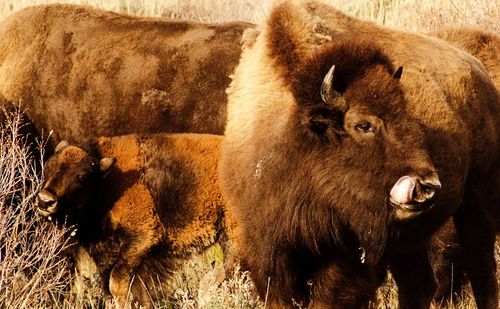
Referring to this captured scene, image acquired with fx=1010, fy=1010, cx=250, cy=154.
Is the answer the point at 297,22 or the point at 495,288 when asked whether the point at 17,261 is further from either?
the point at 495,288

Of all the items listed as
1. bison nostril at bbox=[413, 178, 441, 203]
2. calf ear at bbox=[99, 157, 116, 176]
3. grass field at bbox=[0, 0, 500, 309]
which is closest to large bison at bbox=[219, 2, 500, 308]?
bison nostril at bbox=[413, 178, 441, 203]

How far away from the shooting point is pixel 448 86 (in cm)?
662

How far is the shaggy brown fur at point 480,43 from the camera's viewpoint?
827cm

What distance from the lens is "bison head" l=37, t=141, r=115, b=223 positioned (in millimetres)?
7953

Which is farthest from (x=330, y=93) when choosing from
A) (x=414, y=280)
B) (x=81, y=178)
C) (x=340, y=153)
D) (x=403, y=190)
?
(x=81, y=178)

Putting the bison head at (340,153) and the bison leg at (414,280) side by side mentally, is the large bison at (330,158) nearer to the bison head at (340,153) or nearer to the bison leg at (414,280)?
the bison head at (340,153)

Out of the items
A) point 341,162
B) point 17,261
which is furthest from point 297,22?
point 17,261

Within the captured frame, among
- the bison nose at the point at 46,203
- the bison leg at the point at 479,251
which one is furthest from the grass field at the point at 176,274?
the bison leg at the point at 479,251

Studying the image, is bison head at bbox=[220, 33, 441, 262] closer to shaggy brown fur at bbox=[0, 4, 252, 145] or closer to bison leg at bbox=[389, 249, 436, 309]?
bison leg at bbox=[389, 249, 436, 309]

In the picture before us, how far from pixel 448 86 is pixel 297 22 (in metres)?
1.25

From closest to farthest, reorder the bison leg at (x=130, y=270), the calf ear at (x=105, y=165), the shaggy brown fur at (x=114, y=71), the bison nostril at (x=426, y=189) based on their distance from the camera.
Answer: the bison nostril at (x=426, y=189), the bison leg at (x=130, y=270), the calf ear at (x=105, y=165), the shaggy brown fur at (x=114, y=71)

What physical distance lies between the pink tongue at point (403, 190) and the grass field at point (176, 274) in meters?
1.57

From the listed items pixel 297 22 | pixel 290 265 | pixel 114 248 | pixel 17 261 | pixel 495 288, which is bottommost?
pixel 114 248

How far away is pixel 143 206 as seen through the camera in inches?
320
